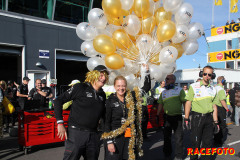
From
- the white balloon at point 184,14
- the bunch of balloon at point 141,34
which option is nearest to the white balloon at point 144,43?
the bunch of balloon at point 141,34

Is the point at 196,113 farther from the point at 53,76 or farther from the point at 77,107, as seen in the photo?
the point at 53,76

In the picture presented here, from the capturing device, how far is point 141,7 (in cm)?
413

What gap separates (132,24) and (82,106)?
2.01 meters

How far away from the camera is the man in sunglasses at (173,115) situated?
4492mm

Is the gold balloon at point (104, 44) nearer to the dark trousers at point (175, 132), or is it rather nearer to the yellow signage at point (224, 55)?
the dark trousers at point (175, 132)

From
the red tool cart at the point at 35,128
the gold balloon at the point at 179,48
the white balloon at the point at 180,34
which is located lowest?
the red tool cart at the point at 35,128

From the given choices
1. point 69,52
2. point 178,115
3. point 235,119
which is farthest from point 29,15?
point 235,119

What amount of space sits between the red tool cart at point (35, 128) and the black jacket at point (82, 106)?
9.46 feet

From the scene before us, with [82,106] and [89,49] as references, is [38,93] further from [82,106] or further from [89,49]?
[82,106]

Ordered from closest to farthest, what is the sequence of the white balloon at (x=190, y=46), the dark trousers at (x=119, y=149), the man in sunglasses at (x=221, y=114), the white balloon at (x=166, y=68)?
1. the dark trousers at (x=119, y=149)
2. the white balloon at (x=166, y=68)
3. the white balloon at (x=190, y=46)
4. the man in sunglasses at (x=221, y=114)

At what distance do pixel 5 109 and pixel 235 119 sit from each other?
8346mm

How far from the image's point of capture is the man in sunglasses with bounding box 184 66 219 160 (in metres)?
4.10

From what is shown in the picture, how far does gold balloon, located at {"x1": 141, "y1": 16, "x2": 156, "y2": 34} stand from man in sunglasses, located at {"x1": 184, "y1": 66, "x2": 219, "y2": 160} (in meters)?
1.35

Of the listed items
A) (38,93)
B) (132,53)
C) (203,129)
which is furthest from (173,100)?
(38,93)
